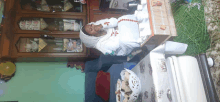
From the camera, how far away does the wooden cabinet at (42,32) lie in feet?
5.45

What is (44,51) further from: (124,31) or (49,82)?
(124,31)

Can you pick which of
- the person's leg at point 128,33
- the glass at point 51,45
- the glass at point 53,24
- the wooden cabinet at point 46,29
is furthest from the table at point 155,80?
the glass at point 53,24

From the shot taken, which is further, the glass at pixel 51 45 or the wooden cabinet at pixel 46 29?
the glass at pixel 51 45

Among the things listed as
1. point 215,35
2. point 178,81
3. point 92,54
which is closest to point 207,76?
point 178,81

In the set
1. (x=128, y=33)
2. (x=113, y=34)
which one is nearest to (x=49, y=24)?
(x=113, y=34)

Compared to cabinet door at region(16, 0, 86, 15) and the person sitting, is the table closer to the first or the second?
the person sitting

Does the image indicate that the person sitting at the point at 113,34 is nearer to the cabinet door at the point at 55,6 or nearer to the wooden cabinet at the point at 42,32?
the wooden cabinet at the point at 42,32

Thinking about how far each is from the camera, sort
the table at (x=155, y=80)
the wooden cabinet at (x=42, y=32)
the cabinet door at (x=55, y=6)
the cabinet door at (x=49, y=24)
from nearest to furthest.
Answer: the table at (x=155, y=80)
the wooden cabinet at (x=42, y=32)
the cabinet door at (x=49, y=24)
the cabinet door at (x=55, y=6)

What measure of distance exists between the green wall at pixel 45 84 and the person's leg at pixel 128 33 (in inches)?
40.5

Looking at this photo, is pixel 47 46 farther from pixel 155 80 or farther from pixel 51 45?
pixel 155 80

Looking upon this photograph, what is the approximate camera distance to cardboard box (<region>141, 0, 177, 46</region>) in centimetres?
81

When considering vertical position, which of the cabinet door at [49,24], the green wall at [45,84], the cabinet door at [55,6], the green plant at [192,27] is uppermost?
the cabinet door at [55,6]

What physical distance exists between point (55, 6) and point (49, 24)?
12.3 inches

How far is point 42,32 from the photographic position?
1785 mm
